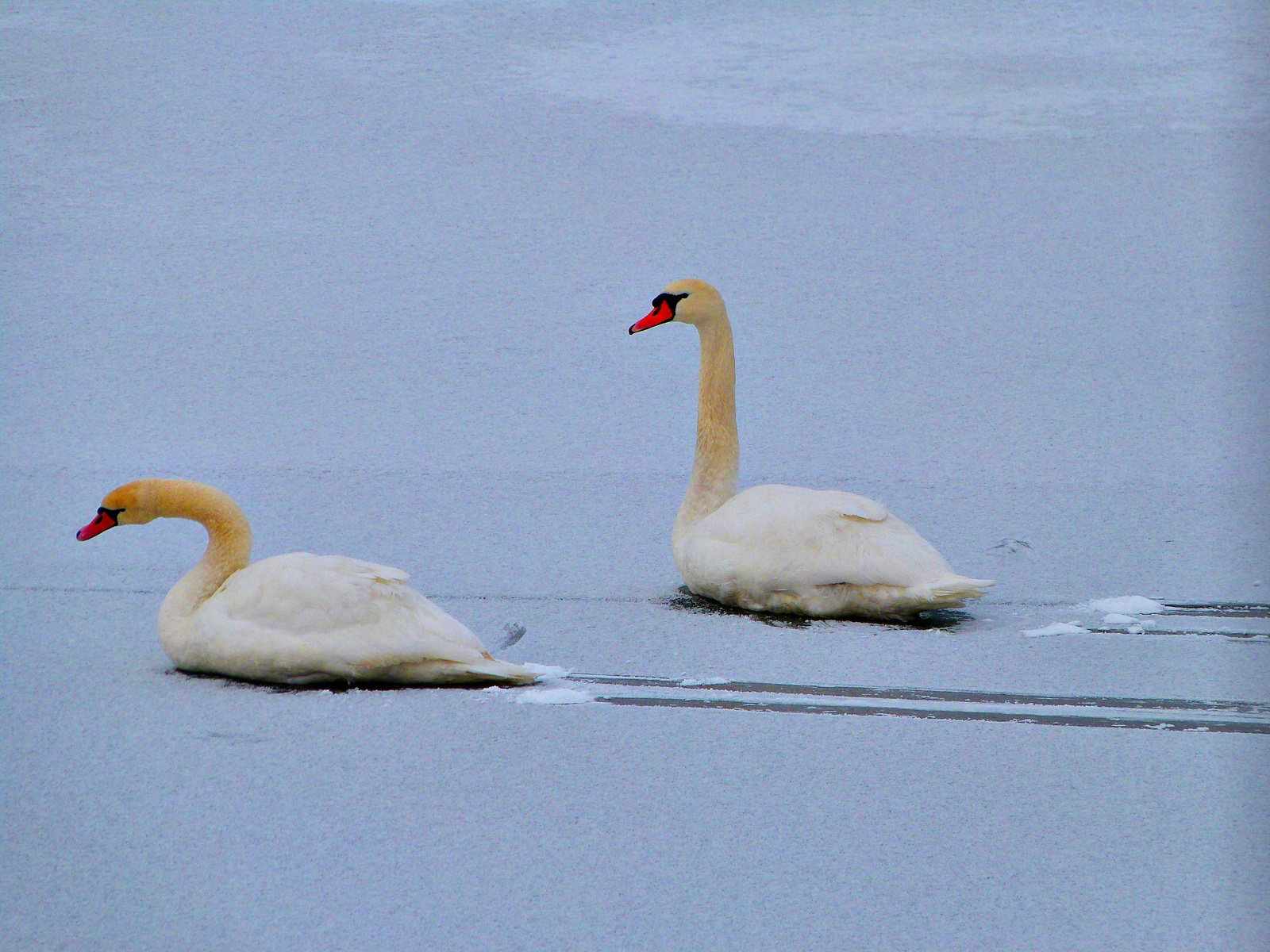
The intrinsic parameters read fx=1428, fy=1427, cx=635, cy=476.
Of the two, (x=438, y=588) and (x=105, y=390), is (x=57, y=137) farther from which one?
(x=438, y=588)

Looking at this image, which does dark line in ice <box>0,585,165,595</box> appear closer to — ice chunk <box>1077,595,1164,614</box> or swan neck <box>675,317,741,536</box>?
swan neck <box>675,317,741,536</box>

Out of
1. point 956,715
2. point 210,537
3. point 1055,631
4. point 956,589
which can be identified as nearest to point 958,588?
point 956,589

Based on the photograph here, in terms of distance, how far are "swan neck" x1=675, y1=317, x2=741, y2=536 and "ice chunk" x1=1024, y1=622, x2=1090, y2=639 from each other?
1051mm

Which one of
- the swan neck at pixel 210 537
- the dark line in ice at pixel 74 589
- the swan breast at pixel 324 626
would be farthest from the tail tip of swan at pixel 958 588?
the dark line in ice at pixel 74 589

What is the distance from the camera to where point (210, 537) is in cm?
361

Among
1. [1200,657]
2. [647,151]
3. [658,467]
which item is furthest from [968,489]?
[647,151]

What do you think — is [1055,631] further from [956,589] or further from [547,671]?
[547,671]

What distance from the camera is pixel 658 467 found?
567cm

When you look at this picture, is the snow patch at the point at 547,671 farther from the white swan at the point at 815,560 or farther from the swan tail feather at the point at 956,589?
the swan tail feather at the point at 956,589

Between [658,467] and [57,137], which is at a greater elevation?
[57,137]

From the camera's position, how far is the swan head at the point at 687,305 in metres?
4.47

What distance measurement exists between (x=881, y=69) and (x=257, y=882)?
949 cm

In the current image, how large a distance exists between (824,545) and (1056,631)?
0.67 metres

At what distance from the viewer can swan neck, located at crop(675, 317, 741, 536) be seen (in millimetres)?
4426
